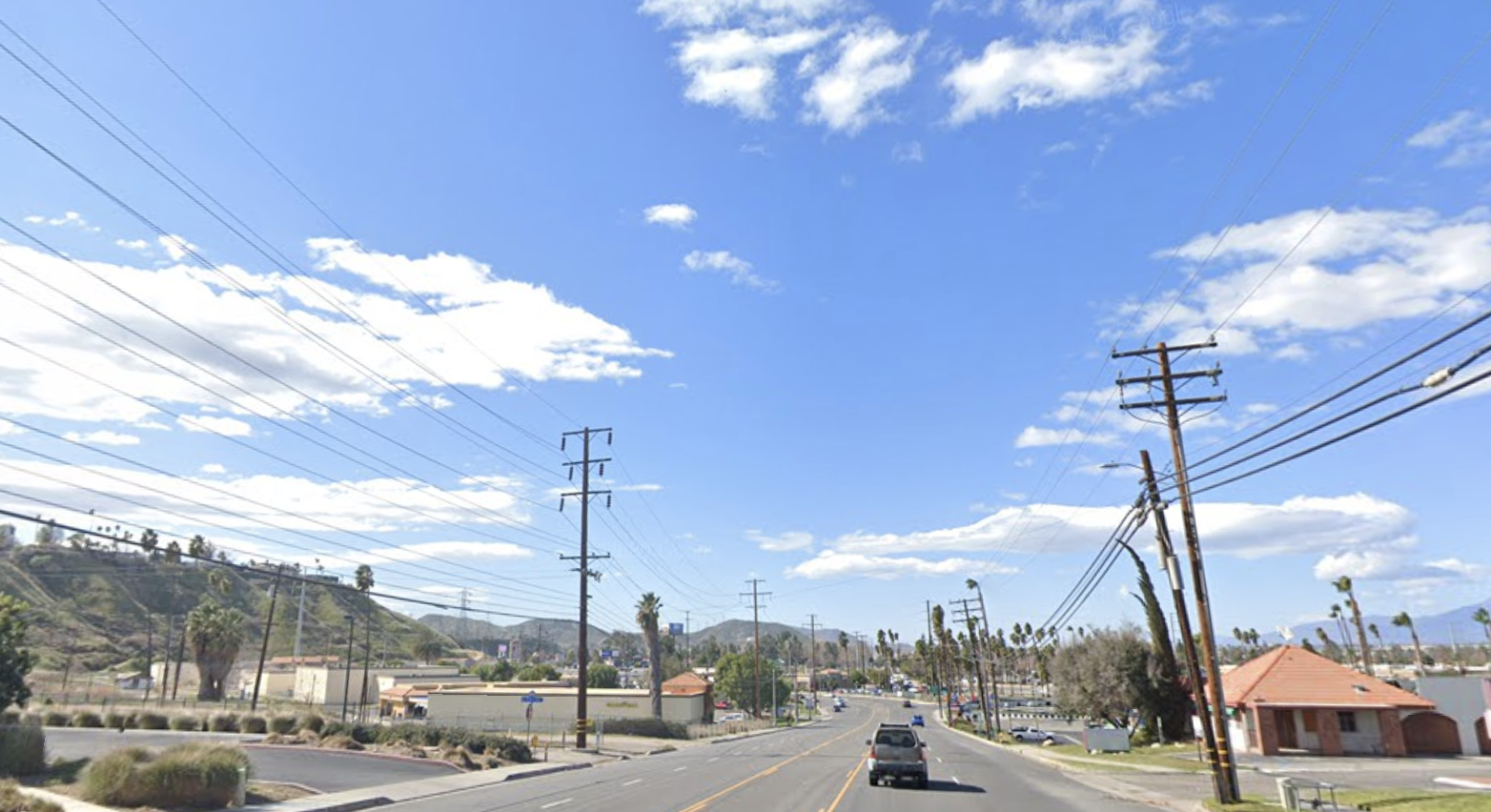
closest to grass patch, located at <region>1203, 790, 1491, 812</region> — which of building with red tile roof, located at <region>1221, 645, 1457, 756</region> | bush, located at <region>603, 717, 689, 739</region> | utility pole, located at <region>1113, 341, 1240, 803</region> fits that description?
utility pole, located at <region>1113, 341, 1240, 803</region>

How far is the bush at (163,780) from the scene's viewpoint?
21.4m

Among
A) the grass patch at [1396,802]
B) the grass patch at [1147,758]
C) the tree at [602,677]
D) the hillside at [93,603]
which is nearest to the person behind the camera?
the grass patch at [1396,802]

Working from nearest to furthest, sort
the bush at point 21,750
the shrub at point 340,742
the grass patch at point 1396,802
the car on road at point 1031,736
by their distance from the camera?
the grass patch at point 1396,802, the bush at point 21,750, the shrub at point 340,742, the car on road at point 1031,736

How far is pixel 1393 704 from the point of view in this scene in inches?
1713

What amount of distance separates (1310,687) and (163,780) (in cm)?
5272

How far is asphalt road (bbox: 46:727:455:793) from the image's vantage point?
2948 cm

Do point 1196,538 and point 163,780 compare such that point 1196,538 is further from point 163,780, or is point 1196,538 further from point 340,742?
point 340,742

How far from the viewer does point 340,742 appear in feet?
144

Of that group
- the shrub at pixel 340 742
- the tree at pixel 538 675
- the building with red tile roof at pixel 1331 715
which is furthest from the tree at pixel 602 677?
the building with red tile roof at pixel 1331 715

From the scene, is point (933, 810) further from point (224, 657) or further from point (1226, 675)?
point (224, 657)

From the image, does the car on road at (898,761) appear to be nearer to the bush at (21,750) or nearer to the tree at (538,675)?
the bush at (21,750)

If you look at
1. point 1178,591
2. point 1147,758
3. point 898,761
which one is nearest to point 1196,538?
point 1178,591

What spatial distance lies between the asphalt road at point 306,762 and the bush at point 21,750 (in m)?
2.92

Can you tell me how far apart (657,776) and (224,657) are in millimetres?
78806
